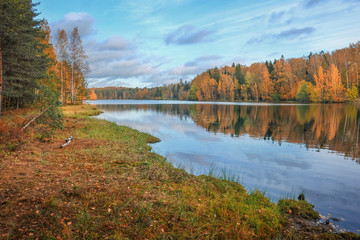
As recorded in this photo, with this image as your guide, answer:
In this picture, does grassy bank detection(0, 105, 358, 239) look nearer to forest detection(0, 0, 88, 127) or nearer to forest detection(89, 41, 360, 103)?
forest detection(0, 0, 88, 127)

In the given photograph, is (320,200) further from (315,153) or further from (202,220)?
(315,153)

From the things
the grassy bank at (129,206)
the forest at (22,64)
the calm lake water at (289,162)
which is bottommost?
the calm lake water at (289,162)

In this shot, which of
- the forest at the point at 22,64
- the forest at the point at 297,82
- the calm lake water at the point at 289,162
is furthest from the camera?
the forest at the point at 297,82

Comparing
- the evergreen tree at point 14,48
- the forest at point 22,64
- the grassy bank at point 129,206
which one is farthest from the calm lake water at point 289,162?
the evergreen tree at point 14,48

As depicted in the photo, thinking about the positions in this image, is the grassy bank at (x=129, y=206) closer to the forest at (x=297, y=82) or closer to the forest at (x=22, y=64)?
the forest at (x=22, y=64)

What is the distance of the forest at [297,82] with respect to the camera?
73.9 meters

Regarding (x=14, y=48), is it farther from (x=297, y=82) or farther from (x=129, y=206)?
(x=297, y=82)

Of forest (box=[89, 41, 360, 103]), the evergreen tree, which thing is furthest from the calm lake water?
forest (box=[89, 41, 360, 103])

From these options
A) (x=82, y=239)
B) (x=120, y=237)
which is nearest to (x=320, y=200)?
(x=120, y=237)

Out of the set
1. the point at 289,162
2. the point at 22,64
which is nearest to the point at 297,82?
the point at 289,162

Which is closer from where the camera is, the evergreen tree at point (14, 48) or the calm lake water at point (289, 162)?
the calm lake water at point (289, 162)

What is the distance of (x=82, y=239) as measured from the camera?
4719 millimetres

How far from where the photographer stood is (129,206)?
6180 mm

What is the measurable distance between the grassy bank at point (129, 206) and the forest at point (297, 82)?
80.1 m
